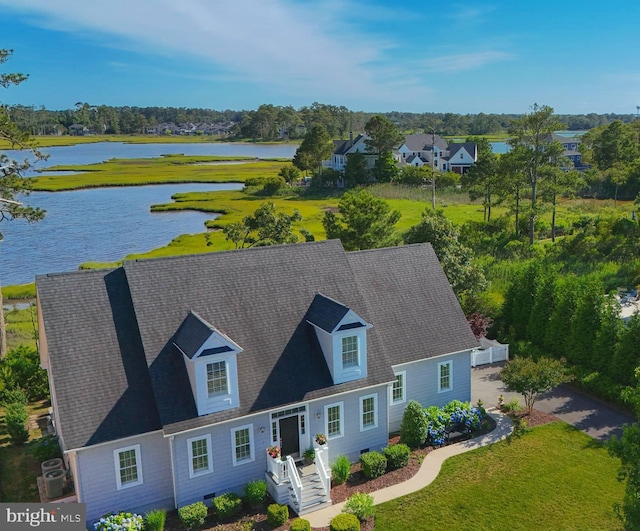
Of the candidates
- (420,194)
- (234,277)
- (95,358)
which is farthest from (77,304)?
(420,194)

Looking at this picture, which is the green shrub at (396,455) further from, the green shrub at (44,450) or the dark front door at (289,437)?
the green shrub at (44,450)

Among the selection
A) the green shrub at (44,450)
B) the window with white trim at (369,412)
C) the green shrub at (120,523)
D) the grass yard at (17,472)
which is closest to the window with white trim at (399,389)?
the window with white trim at (369,412)

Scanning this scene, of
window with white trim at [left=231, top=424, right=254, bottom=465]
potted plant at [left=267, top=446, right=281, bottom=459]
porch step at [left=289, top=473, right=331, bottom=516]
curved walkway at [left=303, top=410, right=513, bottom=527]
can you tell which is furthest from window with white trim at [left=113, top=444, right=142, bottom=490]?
curved walkway at [left=303, top=410, right=513, bottom=527]

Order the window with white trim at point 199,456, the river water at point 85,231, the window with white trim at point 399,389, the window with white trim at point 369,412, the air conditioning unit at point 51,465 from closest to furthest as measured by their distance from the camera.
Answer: the window with white trim at point 199,456 < the air conditioning unit at point 51,465 < the window with white trim at point 369,412 < the window with white trim at point 399,389 < the river water at point 85,231

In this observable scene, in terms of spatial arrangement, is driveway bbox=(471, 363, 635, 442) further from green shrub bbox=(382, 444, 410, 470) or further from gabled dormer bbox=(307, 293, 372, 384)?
gabled dormer bbox=(307, 293, 372, 384)

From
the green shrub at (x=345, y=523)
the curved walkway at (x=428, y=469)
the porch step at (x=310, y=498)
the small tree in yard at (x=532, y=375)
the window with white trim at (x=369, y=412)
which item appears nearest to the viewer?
the green shrub at (x=345, y=523)

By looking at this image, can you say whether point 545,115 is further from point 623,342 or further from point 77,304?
point 77,304
